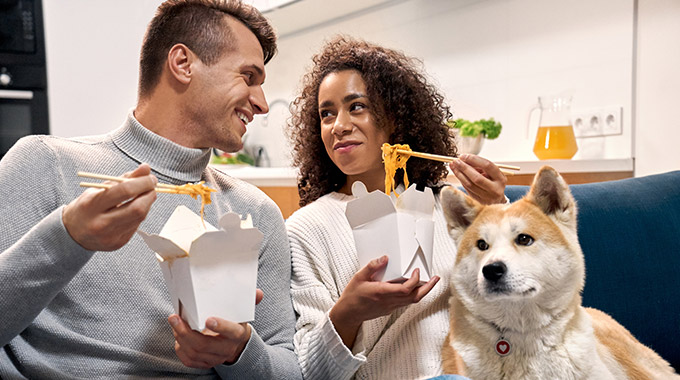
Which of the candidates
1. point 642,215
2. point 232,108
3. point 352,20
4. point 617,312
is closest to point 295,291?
point 232,108

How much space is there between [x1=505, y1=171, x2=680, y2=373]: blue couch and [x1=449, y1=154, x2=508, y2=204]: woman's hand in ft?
1.05

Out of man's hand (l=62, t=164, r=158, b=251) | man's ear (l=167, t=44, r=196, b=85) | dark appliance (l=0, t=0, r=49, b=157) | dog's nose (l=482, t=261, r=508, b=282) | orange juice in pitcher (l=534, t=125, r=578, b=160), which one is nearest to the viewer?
man's hand (l=62, t=164, r=158, b=251)

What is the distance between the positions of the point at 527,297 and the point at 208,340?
557 mm

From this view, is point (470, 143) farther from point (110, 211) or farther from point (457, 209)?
point (110, 211)

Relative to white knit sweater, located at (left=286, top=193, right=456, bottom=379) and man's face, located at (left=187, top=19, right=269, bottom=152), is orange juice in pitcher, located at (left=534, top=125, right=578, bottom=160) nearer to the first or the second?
white knit sweater, located at (left=286, top=193, right=456, bottom=379)

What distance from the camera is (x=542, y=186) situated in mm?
1138

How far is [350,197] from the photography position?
1548 mm

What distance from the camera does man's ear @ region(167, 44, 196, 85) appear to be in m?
1.28

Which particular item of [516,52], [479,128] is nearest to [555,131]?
[479,128]

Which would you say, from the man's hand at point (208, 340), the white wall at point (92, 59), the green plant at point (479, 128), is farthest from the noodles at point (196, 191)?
the white wall at point (92, 59)

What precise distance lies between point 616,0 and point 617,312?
1.55 metres

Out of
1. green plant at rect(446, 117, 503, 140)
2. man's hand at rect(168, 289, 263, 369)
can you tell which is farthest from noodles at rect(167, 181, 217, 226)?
green plant at rect(446, 117, 503, 140)

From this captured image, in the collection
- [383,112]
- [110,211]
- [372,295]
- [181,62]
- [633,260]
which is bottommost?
[633,260]

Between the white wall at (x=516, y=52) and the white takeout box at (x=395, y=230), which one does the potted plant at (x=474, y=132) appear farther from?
the white takeout box at (x=395, y=230)
